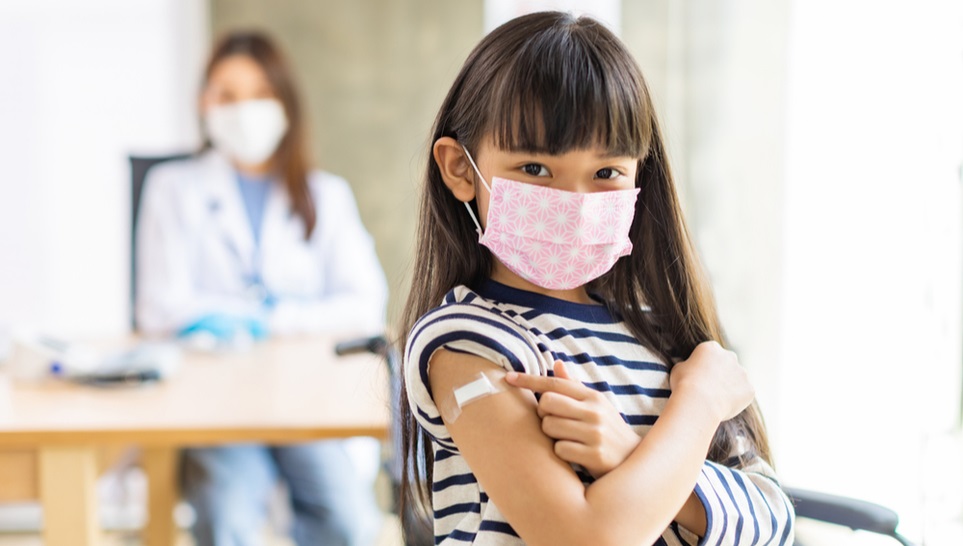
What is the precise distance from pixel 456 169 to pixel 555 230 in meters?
0.13

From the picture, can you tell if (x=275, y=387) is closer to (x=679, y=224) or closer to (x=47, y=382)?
(x=47, y=382)

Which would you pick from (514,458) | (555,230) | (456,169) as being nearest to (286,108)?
(456,169)

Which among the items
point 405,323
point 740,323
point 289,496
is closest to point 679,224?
point 405,323

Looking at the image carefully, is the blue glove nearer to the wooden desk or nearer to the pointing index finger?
the wooden desk

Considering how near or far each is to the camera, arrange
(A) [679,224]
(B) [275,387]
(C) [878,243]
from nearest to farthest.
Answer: (A) [679,224], (C) [878,243], (B) [275,387]

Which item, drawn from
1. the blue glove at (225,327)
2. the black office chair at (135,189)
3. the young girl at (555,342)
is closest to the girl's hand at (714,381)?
the young girl at (555,342)

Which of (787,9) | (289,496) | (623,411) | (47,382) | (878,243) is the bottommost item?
(289,496)

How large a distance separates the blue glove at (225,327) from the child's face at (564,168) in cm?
121

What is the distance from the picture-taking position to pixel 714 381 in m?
0.93

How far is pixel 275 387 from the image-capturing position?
61.4 inches

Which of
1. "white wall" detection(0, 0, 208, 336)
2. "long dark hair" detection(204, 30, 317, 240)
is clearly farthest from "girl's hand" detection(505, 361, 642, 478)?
"white wall" detection(0, 0, 208, 336)

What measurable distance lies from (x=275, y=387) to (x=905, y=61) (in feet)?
3.60

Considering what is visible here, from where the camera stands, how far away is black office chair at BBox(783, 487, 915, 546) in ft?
3.40

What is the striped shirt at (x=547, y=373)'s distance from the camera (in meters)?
0.84
